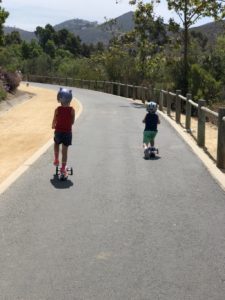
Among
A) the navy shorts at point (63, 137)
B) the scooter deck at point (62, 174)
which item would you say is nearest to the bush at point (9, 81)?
the scooter deck at point (62, 174)

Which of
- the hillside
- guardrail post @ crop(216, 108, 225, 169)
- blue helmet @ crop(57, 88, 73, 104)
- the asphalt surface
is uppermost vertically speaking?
the hillside

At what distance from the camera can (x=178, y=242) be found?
18.2ft

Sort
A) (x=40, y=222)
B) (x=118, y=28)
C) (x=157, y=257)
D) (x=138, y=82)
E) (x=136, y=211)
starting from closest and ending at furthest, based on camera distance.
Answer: (x=157, y=257) < (x=40, y=222) < (x=136, y=211) < (x=138, y=82) < (x=118, y=28)

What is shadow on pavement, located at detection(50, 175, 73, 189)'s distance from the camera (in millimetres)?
8117

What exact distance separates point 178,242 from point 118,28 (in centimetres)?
4018

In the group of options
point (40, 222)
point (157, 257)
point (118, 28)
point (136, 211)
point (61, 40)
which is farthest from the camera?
point (61, 40)

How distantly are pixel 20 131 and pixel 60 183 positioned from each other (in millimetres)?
8960

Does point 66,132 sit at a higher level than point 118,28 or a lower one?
lower

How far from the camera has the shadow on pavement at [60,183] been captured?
26.6 ft

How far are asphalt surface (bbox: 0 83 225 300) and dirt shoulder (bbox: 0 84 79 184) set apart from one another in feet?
5.40

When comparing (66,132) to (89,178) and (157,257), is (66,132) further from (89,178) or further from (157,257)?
(157,257)

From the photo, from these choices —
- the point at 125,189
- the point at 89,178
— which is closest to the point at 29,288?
the point at 125,189

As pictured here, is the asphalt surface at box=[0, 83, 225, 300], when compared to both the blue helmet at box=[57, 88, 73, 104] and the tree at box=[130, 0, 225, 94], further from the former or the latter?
the tree at box=[130, 0, 225, 94]

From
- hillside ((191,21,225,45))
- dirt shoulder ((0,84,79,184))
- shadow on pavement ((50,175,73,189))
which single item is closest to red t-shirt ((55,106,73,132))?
shadow on pavement ((50,175,73,189))
